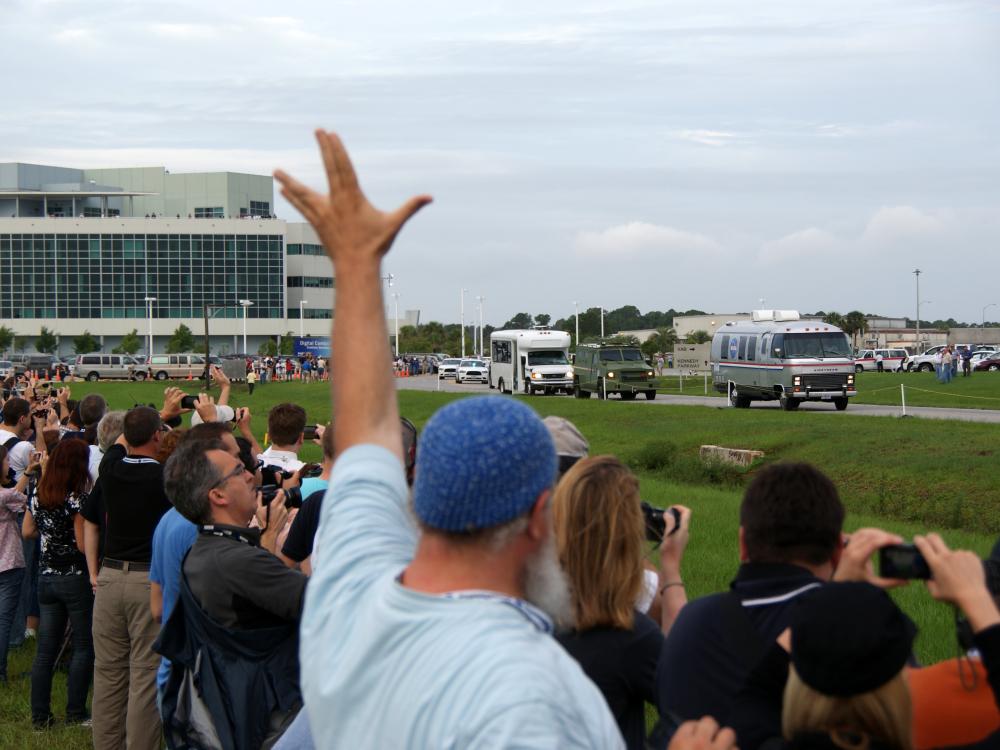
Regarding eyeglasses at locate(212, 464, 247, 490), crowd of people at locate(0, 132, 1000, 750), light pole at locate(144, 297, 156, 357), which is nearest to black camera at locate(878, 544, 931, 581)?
crowd of people at locate(0, 132, 1000, 750)

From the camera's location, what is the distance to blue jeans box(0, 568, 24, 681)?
9.36m

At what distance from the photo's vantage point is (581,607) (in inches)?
136

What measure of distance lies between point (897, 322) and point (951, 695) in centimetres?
19362

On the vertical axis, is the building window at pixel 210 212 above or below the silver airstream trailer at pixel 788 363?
above

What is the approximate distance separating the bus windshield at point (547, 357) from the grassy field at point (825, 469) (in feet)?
59.9

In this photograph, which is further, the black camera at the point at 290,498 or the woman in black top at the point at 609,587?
the black camera at the point at 290,498

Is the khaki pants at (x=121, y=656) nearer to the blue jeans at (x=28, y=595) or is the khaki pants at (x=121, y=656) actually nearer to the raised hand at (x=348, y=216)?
the blue jeans at (x=28, y=595)

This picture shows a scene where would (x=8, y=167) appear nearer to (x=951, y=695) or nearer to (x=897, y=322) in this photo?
(x=897, y=322)

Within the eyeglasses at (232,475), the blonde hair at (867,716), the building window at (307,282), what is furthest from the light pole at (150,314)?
the blonde hair at (867,716)

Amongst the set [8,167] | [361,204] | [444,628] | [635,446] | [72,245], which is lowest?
[635,446]

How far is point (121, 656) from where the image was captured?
22.9ft

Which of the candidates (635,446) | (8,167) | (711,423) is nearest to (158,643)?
(635,446)

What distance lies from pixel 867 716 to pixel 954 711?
47 centimetres

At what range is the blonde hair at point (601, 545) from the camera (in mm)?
3463
